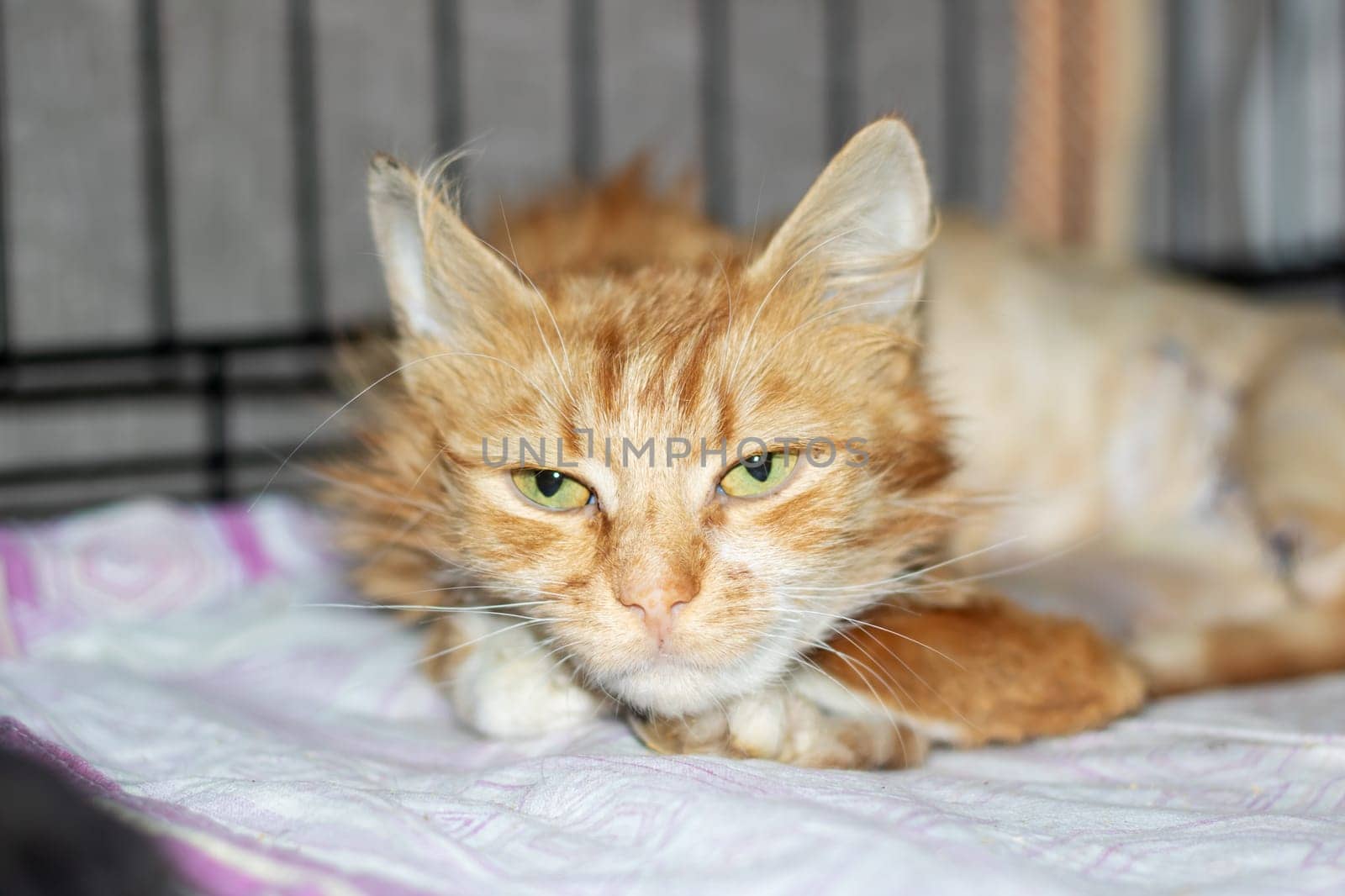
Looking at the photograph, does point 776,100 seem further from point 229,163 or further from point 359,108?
point 229,163

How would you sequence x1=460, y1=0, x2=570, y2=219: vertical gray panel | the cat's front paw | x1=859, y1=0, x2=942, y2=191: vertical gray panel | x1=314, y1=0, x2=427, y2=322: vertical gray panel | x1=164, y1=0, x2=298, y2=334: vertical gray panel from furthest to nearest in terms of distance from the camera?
x1=859, y1=0, x2=942, y2=191: vertical gray panel
x1=460, y1=0, x2=570, y2=219: vertical gray panel
x1=314, y1=0, x2=427, y2=322: vertical gray panel
x1=164, y1=0, x2=298, y2=334: vertical gray panel
the cat's front paw

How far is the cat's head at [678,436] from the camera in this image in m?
1.11

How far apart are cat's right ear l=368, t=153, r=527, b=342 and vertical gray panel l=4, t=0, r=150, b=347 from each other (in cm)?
150

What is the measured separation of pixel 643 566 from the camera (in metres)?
1.08

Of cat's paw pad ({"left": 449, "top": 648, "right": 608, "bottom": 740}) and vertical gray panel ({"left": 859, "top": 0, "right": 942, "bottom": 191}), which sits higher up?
vertical gray panel ({"left": 859, "top": 0, "right": 942, "bottom": 191})

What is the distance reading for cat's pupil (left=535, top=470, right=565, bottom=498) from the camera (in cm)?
120

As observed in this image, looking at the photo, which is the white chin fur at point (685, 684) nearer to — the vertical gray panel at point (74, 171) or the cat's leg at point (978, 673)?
the cat's leg at point (978, 673)

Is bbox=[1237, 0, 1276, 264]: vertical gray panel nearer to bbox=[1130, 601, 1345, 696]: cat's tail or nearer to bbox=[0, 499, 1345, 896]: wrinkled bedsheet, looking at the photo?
bbox=[1130, 601, 1345, 696]: cat's tail

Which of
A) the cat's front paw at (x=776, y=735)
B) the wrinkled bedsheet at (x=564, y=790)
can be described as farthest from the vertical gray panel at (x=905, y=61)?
the cat's front paw at (x=776, y=735)

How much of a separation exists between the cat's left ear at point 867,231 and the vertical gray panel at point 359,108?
1636mm

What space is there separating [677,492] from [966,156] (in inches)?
104

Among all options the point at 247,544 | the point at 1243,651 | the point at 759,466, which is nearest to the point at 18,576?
the point at 247,544

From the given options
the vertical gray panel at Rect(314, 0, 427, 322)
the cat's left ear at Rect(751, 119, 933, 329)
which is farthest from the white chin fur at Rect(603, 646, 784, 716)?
the vertical gray panel at Rect(314, 0, 427, 322)

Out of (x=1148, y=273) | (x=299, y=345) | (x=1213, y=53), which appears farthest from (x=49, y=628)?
(x=1213, y=53)
